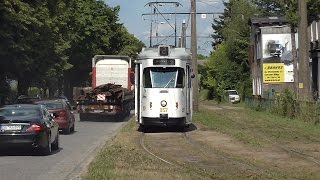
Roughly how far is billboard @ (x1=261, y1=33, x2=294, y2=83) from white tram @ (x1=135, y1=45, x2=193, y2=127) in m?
A: 38.6

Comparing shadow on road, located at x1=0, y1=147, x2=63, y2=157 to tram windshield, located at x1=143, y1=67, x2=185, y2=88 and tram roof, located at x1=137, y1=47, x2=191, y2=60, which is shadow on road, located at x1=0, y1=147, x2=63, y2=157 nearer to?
tram windshield, located at x1=143, y1=67, x2=185, y2=88

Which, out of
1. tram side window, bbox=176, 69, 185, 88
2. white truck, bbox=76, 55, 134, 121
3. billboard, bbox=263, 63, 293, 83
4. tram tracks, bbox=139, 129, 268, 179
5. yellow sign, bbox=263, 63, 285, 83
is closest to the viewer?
tram tracks, bbox=139, 129, 268, 179

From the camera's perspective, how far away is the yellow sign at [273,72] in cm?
6550

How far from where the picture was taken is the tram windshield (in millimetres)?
27641

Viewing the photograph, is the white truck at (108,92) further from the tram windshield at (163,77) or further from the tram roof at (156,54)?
the tram windshield at (163,77)

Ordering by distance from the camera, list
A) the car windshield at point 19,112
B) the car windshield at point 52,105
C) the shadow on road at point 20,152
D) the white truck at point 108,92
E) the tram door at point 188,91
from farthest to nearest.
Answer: the white truck at point 108,92, the car windshield at point 52,105, the tram door at point 188,91, the shadow on road at point 20,152, the car windshield at point 19,112

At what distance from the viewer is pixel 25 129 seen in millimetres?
18641

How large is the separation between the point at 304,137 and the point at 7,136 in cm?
1081

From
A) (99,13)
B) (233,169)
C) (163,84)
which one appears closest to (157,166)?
(233,169)

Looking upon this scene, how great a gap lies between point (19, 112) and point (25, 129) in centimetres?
109

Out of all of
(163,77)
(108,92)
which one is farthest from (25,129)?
(108,92)

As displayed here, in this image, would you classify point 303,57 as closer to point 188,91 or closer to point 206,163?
point 188,91

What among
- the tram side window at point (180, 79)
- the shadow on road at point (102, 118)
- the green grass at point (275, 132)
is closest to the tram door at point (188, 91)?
the tram side window at point (180, 79)

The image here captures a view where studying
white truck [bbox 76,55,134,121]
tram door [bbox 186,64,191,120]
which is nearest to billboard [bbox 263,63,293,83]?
white truck [bbox 76,55,134,121]
